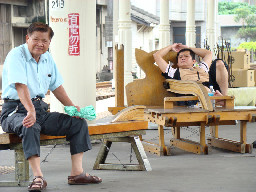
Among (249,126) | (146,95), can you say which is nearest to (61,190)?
(146,95)

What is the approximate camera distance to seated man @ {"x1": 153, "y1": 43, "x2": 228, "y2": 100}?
29.2 feet

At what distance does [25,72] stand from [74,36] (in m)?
3.06

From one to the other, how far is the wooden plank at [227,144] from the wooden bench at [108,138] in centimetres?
196

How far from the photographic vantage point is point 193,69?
8.98 metres

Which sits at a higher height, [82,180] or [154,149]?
[82,180]

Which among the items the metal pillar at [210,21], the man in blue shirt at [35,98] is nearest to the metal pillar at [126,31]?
the metal pillar at [210,21]

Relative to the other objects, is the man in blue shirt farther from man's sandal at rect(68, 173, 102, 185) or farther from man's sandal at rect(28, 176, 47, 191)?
man's sandal at rect(28, 176, 47, 191)

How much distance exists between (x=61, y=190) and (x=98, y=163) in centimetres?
124

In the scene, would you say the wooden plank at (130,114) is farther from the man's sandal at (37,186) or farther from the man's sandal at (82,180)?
the man's sandal at (37,186)

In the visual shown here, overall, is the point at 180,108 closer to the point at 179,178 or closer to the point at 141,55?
the point at 141,55

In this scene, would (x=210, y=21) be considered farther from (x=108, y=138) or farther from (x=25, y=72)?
(x=25, y=72)

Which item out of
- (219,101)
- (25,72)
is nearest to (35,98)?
(25,72)

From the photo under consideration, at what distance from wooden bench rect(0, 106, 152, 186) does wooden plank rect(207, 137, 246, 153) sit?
6.45 feet

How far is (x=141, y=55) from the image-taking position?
9172 mm
